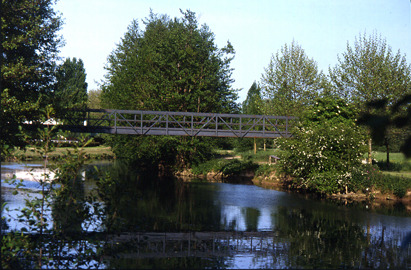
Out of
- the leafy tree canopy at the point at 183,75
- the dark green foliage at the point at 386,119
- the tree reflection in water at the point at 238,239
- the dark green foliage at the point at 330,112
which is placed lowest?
the tree reflection in water at the point at 238,239

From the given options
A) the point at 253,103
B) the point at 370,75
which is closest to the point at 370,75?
the point at 370,75

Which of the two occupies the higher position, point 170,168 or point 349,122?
point 349,122

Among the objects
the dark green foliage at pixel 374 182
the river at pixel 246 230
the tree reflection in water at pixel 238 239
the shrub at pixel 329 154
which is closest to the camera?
the tree reflection in water at pixel 238 239

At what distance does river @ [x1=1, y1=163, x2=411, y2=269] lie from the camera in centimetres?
1189

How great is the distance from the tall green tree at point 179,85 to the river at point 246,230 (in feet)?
33.8

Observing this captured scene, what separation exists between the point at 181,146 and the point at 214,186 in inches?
233

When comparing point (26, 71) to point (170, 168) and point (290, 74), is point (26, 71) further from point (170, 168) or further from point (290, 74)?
point (290, 74)

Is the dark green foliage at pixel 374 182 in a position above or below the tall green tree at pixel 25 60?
below

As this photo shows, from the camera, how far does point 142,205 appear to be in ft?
72.4

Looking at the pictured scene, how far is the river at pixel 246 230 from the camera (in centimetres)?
1189

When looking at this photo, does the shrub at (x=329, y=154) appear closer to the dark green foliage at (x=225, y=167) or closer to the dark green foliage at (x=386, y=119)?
the dark green foliage at (x=225, y=167)

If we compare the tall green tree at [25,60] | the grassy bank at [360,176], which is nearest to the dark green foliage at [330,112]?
the grassy bank at [360,176]

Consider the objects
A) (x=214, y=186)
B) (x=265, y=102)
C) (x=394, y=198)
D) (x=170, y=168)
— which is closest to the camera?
(x=394, y=198)

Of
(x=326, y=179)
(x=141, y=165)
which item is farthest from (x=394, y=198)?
(x=141, y=165)
